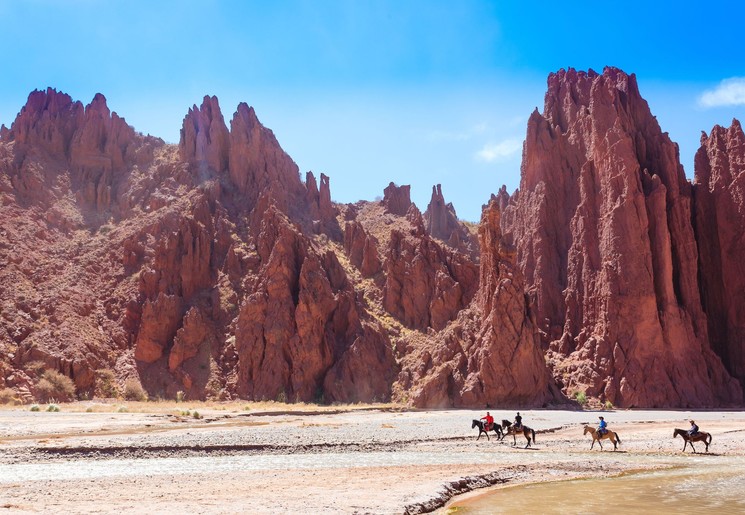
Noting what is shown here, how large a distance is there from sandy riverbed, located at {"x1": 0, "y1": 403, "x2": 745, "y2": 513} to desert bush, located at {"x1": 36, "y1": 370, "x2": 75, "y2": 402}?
557 inches

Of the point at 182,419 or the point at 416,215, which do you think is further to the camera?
the point at 416,215

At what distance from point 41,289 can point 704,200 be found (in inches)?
2523

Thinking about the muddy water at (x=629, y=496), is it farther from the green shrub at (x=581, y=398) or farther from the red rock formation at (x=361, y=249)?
the red rock formation at (x=361, y=249)

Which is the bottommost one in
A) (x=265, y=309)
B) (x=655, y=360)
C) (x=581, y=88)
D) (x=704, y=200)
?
(x=655, y=360)

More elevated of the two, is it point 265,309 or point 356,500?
point 265,309

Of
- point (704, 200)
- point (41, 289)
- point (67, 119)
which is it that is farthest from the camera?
point (67, 119)

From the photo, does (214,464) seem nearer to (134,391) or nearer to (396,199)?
(134,391)

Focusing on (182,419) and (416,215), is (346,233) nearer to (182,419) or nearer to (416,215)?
(416,215)

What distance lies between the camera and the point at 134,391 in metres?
63.7

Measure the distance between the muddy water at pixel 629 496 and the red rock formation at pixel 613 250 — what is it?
107 ft

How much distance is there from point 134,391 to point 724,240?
5392cm

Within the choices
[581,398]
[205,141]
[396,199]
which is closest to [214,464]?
[581,398]

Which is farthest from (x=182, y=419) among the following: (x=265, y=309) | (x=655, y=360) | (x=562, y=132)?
(x=562, y=132)

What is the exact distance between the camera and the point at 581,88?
240 feet
